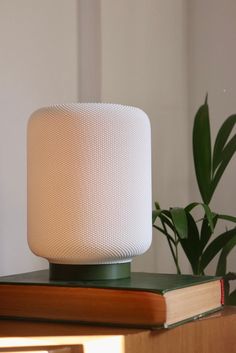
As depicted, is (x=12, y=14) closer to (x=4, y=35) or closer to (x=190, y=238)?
(x=4, y=35)

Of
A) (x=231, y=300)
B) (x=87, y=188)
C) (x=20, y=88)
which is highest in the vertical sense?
(x=20, y=88)

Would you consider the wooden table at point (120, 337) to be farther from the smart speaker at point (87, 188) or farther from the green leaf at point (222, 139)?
the green leaf at point (222, 139)

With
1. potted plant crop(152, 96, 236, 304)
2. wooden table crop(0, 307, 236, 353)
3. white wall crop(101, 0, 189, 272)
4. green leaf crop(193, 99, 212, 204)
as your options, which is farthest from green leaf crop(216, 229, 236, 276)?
wooden table crop(0, 307, 236, 353)

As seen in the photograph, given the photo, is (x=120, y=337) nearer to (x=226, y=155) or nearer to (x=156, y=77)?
(x=226, y=155)

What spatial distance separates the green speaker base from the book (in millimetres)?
15

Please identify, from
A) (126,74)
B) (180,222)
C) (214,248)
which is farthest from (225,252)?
(126,74)

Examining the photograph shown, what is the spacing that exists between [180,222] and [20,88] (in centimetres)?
37

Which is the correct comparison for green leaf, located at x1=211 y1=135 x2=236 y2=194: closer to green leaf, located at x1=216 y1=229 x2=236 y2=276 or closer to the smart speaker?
green leaf, located at x1=216 y1=229 x2=236 y2=276

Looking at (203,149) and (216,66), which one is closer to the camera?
(203,149)

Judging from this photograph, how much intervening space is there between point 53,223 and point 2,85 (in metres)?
0.38

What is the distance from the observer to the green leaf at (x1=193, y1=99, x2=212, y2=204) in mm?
1309

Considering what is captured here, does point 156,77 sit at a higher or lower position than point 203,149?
higher

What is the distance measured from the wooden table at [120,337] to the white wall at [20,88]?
1.07 feet

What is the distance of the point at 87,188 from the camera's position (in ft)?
2.69
